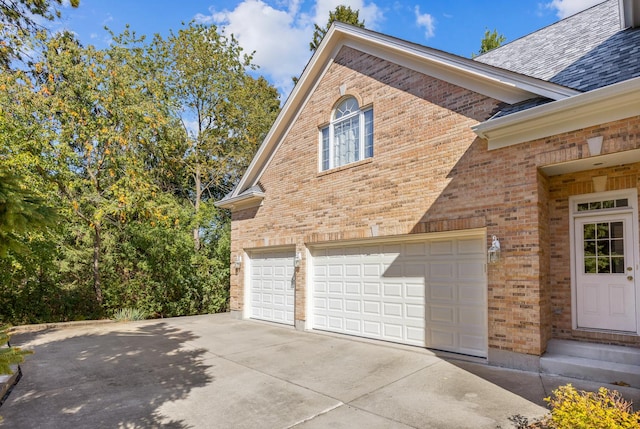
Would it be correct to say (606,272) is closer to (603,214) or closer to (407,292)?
(603,214)

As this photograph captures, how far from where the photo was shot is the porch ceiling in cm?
575

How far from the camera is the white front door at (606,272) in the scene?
6277 millimetres

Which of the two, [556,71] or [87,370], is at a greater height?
[556,71]

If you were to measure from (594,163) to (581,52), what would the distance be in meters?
2.90

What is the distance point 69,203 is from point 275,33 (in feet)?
39.8

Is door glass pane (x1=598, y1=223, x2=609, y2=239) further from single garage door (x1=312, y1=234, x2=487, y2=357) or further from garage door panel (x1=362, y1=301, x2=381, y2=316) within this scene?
garage door panel (x1=362, y1=301, x2=381, y2=316)

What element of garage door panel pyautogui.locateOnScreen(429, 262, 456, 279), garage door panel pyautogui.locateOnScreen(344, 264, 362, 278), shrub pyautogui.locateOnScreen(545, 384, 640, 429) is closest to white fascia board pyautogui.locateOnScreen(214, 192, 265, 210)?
garage door panel pyautogui.locateOnScreen(344, 264, 362, 278)

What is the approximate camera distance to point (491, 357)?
6633 mm

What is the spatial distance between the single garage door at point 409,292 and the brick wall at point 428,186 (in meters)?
0.44

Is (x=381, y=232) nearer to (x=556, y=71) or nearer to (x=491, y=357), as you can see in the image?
(x=491, y=357)

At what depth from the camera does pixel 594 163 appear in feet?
20.4

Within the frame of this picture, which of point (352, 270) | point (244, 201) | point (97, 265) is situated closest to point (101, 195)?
point (97, 265)

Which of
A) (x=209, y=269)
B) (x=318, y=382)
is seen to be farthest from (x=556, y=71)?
(x=209, y=269)

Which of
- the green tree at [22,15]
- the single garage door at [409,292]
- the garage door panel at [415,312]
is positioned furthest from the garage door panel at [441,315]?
the green tree at [22,15]
